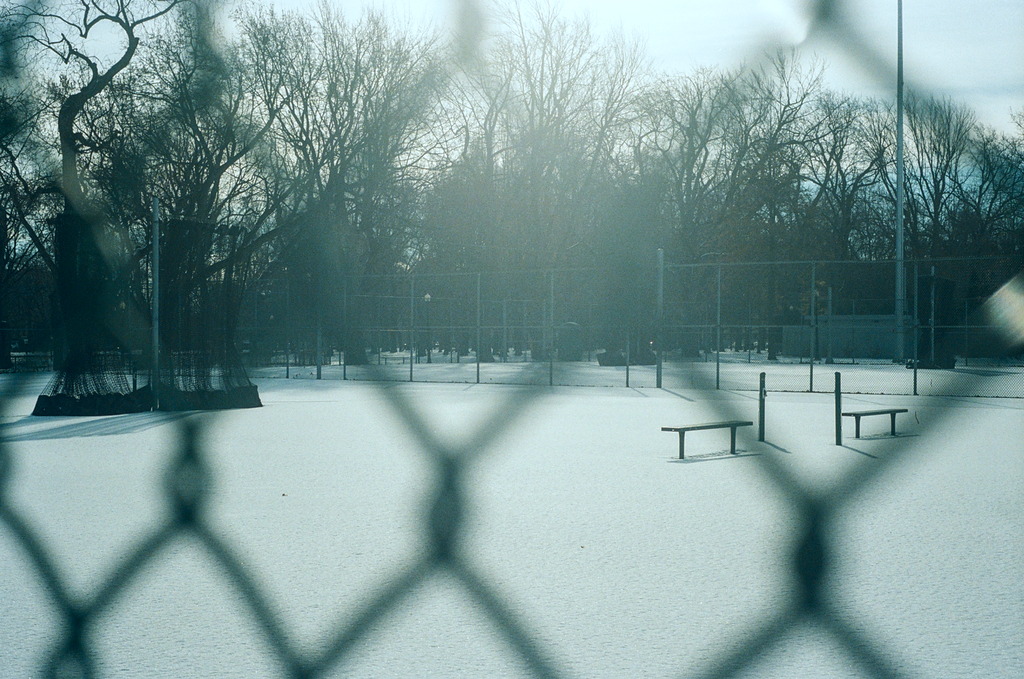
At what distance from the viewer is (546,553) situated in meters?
4.59

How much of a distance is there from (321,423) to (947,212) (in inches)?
428

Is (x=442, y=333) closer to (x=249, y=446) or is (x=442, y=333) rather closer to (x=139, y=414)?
(x=139, y=414)

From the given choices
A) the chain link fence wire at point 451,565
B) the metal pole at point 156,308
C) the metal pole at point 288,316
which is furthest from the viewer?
the metal pole at point 288,316

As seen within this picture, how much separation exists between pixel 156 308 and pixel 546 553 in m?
5.83

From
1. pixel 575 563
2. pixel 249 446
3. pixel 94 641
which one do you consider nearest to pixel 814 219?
pixel 94 641

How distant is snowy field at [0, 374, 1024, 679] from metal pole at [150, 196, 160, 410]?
125cm

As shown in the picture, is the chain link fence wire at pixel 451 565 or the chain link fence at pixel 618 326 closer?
the chain link fence wire at pixel 451 565

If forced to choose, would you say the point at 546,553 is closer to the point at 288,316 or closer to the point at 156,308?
the point at 156,308

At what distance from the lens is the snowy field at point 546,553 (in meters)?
2.92

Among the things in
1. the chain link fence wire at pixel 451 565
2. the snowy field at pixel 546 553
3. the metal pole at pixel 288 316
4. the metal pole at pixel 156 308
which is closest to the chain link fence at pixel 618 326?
the metal pole at pixel 288 316

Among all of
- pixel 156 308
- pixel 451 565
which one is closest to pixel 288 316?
pixel 156 308

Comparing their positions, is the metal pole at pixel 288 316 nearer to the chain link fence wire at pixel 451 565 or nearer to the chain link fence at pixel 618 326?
the chain link fence at pixel 618 326

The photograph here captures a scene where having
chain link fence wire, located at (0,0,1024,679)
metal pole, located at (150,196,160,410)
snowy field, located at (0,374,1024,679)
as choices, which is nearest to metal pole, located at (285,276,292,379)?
metal pole, located at (150,196,160,410)

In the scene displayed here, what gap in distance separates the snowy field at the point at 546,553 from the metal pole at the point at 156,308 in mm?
1248
